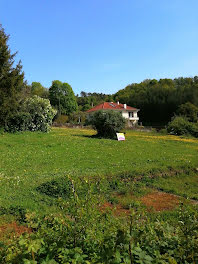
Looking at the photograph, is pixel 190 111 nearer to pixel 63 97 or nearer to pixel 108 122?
pixel 108 122

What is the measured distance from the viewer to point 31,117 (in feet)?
64.7

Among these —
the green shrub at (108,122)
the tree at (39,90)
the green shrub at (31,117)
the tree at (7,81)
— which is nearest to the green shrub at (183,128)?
the green shrub at (108,122)

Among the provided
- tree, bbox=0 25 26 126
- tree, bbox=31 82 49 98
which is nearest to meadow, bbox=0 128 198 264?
tree, bbox=0 25 26 126

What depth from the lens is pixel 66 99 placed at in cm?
6931

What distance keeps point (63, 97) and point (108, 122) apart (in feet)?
173

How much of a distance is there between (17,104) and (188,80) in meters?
55.3

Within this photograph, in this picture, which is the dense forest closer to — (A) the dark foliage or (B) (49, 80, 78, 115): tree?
(A) the dark foliage

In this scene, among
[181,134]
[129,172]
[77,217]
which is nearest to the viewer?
[77,217]

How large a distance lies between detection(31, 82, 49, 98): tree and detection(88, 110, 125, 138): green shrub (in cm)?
4990

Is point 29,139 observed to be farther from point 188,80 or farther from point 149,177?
point 188,80

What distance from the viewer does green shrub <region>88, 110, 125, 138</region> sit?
18.6 m

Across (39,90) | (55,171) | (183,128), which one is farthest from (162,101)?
(55,171)

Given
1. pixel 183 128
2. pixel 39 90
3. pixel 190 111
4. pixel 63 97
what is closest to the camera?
pixel 183 128

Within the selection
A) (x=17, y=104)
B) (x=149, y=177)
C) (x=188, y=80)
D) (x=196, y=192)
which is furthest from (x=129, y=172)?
(x=188, y=80)
